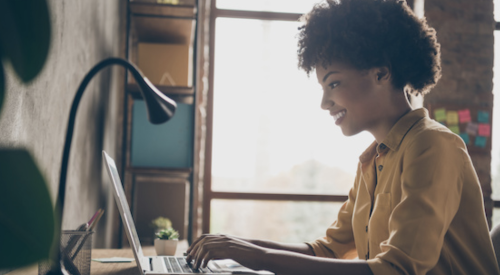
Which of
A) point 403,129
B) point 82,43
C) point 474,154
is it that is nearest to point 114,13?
point 82,43

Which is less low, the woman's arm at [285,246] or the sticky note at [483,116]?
the sticky note at [483,116]

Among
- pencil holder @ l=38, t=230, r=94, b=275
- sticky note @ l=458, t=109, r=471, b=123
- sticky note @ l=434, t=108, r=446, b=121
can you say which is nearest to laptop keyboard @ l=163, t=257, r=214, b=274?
pencil holder @ l=38, t=230, r=94, b=275

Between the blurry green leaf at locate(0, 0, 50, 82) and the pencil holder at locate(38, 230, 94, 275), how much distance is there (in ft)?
1.33

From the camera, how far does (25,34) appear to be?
1.21 metres

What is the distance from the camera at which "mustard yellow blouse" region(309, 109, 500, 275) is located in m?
1.08

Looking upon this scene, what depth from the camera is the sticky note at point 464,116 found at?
3.41 meters

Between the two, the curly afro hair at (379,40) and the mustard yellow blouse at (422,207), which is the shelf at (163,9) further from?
the mustard yellow blouse at (422,207)

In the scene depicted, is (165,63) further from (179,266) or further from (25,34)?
(179,266)

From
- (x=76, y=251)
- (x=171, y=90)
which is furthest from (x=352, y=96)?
(x=171, y=90)

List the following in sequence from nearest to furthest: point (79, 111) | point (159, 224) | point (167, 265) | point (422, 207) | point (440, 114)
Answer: point (422, 207)
point (167, 265)
point (79, 111)
point (159, 224)
point (440, 114)

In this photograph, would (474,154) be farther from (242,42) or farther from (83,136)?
(83,136)

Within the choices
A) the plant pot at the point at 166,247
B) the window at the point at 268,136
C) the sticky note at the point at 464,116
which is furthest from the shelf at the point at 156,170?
the sticky note at the point at 464,116

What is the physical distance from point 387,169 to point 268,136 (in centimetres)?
210

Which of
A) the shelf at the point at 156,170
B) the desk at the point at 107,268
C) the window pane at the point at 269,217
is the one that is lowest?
the window pane at the point at 269,217
